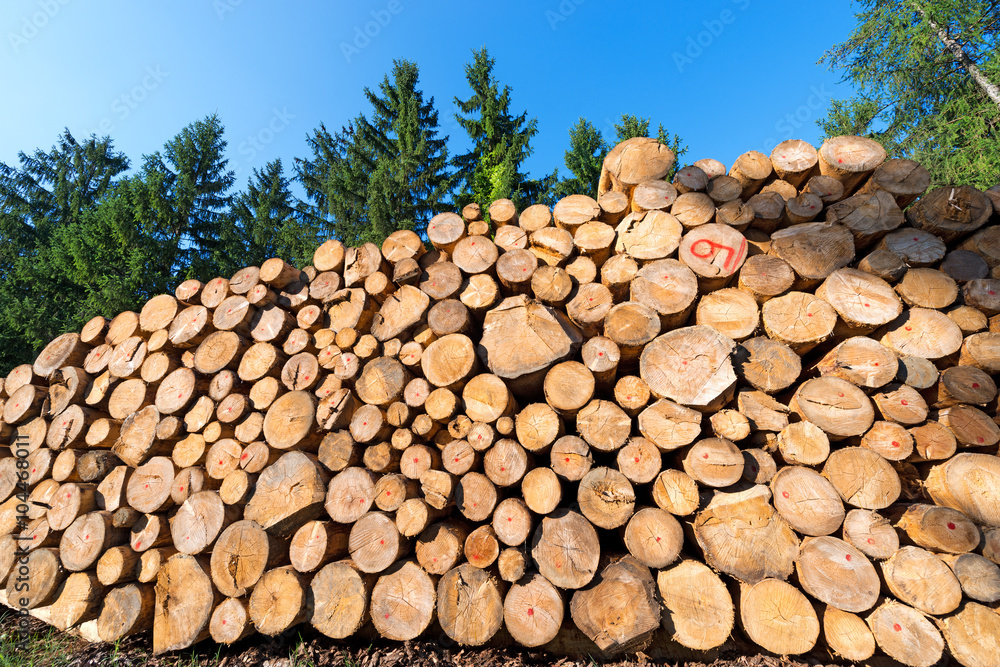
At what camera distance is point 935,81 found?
8945mm

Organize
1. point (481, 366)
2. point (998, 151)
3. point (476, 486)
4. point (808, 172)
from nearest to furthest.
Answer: point (476, 486) → point (481, 366) → point (808, 172) → point (998, 151)

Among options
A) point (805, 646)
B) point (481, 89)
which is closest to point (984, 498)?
point (805, 646)

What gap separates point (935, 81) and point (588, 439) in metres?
12.9

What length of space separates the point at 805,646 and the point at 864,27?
44.4 feet

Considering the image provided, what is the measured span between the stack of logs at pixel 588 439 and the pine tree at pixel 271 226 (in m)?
9.15

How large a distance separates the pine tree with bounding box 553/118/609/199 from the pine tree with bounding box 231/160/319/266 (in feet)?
25.4

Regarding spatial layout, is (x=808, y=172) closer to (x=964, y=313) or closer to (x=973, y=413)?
(x=964, y=313)

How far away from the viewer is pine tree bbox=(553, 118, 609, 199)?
12320 millimetres

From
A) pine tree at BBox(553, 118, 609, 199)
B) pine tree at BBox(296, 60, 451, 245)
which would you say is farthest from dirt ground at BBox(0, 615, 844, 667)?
pine tree at BBox(553, 118, 609, 199)

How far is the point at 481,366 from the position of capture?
2611 millimetres

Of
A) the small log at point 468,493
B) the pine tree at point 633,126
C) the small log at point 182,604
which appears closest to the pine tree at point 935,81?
the pine tree at point 633,126

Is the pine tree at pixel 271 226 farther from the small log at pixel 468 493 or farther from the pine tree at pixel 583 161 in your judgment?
the small log at pixel 468 493

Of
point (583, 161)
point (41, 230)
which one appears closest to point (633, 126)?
point (583, 161)

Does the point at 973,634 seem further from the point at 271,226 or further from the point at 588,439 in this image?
the point at 271,226
